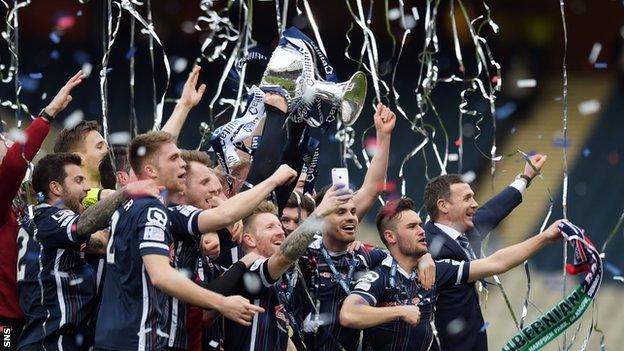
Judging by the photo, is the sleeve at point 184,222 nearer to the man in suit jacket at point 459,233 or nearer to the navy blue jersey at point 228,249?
the navy blue jersey at point 228,249

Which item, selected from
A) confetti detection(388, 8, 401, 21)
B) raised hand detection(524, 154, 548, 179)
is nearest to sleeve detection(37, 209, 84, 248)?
raised hand detection(524, 154, 548, 179)

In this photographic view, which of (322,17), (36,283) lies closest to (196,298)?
(36,283)

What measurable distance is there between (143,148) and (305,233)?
0.67 m

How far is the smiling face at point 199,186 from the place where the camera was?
5469mm

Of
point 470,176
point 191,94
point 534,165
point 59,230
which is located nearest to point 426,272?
point 534,165

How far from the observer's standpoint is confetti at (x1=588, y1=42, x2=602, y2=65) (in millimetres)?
10422

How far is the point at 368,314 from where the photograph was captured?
5469mm

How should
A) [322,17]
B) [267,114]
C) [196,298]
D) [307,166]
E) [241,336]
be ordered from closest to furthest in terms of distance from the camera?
1. [196,298]
2. [241,336]
3. [267,114]
4. [307,166]
5. [322,17]

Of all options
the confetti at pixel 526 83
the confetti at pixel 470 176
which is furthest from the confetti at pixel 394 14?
the confetti at pixel 470 176

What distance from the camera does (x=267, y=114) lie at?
5.72 m

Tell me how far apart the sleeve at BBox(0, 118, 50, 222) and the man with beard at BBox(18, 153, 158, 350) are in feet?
0.24

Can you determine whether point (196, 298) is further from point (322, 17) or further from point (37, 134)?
point (322, 17)

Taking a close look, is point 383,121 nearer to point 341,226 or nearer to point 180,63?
point 341,226

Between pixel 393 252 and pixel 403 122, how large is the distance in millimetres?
4581
